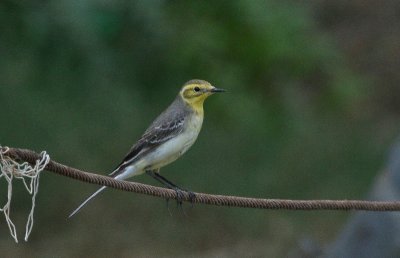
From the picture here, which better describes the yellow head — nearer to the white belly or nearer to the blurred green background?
the white belly

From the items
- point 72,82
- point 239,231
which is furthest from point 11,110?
point 239,231

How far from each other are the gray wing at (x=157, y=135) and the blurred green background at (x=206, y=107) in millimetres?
1817

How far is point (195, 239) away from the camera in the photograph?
15.4 metres

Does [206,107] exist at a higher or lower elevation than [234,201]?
lower

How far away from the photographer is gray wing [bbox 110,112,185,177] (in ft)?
25.7

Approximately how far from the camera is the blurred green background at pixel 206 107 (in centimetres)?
1049

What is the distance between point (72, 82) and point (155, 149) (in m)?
2.96

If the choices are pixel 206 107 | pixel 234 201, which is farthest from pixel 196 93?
pixel 206 107

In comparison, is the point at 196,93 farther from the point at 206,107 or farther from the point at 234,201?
the point at 206,107

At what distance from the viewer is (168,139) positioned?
25.9 ft

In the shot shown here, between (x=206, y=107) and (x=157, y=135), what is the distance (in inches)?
139

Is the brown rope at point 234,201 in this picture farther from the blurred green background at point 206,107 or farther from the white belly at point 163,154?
the blurred green background at point 206,107

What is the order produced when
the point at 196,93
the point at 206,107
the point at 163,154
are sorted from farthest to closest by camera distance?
the point at 206,107, the point at 196,93, the point at 163,154

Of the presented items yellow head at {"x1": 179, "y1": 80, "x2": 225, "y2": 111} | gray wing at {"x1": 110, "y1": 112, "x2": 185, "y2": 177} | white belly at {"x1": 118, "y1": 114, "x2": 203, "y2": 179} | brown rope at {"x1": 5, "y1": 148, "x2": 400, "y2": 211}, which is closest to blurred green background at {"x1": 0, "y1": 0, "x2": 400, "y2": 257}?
yellow head at {"x1": 179, "y1": 80, "x2": 225, "y2": 111}
